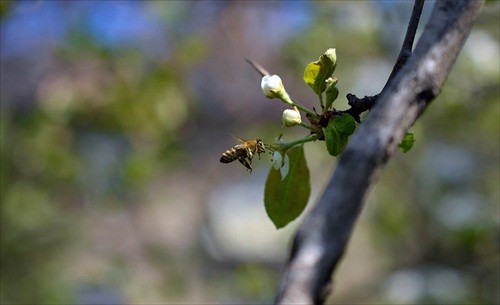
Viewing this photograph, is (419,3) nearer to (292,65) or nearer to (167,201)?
(292,65)

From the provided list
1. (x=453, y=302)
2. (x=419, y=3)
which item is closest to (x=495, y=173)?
(x=453, y=302)

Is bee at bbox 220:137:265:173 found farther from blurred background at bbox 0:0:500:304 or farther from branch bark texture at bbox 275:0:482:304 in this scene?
blurred background at bbox 0:0:500:304

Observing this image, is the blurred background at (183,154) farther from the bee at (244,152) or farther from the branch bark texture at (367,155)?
the branch bark texture at (367,155)

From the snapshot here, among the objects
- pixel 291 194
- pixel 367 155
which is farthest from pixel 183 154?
pixel 367 155

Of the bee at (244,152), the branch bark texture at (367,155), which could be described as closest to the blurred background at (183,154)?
the bee at (244,152)

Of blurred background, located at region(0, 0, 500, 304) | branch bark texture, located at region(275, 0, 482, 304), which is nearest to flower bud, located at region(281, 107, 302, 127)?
branch bark texture, located at region(275, 0, 482, 304)

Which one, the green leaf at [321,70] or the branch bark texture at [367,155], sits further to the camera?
the green leaf at [321,70]

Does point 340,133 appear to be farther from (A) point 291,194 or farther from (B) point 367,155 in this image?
(B) point 367,155
